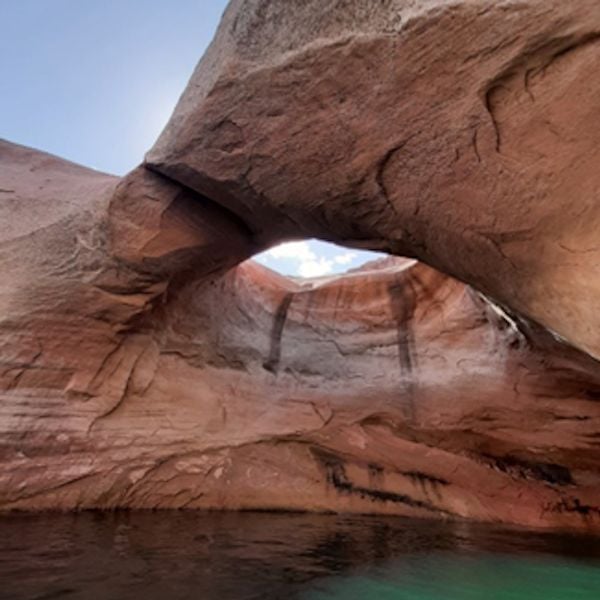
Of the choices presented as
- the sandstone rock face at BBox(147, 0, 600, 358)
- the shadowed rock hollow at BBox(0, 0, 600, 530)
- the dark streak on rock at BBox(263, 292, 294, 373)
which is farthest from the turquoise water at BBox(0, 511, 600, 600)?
the dark streak on rock at BBox(263, 292, 294, 373)

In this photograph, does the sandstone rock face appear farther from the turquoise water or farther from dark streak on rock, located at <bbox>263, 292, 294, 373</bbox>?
dark streak on rock, located at <bbox>263, 292, 294, 373</bbox>

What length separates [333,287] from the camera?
31.5ft

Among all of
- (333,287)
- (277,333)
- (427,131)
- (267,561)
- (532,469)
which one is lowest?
(532,469)

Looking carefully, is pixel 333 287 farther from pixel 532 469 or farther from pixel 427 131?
pixel 427 131

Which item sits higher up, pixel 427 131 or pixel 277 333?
pixel 427 131

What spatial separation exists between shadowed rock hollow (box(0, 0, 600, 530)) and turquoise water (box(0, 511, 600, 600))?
110 centimetres

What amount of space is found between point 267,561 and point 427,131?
3.59 m

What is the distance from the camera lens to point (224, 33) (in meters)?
4.33

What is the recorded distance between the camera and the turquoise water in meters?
3.10

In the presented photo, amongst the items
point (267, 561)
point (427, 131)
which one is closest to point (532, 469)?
point (267, 561)

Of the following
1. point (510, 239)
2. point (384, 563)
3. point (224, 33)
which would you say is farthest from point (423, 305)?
point (224, 33)

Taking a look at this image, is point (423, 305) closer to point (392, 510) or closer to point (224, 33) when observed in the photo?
point (392, 510)

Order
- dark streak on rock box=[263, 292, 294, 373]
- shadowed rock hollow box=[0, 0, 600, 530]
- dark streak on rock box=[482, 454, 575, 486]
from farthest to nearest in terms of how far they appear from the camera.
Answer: dark streak on rock box=[263, 292, 294, 373] → dark streak on rock box=[482, 454, 575, 486] → shadowed rock hollow box=[0, 0, 600, 530]

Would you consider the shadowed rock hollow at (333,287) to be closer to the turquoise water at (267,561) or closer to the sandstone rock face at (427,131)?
the sandstone rock face at (427,131)
